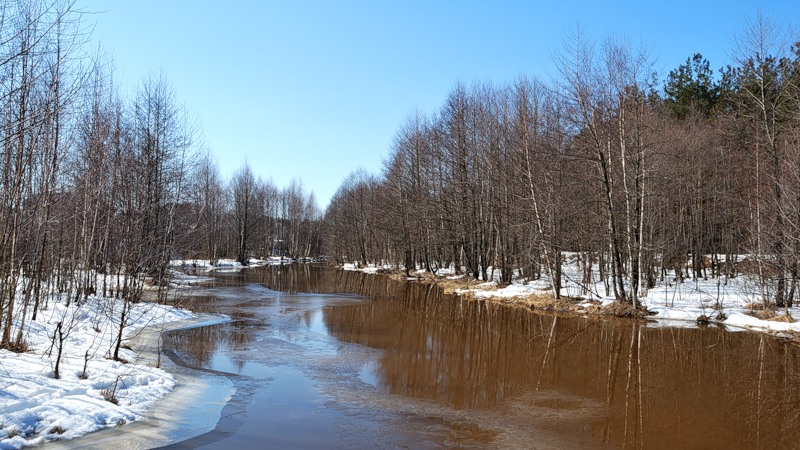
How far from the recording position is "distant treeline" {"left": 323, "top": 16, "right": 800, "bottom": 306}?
1964 cm

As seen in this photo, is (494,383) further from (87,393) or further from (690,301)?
(690,301)

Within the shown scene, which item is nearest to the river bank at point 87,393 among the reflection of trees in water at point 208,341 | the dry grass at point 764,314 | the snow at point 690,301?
the reflection of trees in water at point 208,341

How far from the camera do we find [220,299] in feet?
77.7

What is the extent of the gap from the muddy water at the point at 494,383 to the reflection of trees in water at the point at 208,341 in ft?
0.15

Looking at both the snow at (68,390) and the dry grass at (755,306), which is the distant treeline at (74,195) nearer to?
the snow at (68,390)

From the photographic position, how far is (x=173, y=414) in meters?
7.10

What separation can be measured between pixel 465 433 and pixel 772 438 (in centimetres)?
440

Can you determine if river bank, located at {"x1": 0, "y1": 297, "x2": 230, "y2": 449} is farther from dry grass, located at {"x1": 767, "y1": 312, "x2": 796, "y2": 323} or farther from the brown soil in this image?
dry grass, located at {"x1": 767, "y1": 312, "x2": 796, "y2": 323}

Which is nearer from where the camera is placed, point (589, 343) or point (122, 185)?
point (589, 343)

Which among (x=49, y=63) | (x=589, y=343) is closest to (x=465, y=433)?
(x=589, y=343)

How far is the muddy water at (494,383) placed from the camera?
22.9ft

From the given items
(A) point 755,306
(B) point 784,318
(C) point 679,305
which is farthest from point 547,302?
(B) point 784,318

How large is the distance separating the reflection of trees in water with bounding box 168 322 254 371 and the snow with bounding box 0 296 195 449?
58.9 inches

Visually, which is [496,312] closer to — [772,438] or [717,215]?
[772,438]
